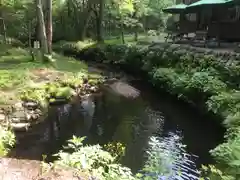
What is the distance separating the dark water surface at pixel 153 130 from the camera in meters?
6.95

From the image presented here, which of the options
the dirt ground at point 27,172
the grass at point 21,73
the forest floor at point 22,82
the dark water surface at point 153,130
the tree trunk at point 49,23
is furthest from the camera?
the tree trunk at point 49,23

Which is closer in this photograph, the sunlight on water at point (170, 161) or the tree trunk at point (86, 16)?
the sunlight on water at point (170, 161)

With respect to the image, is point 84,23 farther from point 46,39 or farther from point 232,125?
point 232,125

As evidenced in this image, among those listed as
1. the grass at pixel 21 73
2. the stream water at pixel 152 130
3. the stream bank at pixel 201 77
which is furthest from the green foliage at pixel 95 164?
the grass at pixel 21 73

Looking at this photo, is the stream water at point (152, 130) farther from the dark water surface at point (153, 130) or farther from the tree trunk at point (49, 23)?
the tree trunk at point (49, 23)

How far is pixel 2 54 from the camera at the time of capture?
18484mm

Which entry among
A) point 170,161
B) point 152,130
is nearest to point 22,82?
point 152,130

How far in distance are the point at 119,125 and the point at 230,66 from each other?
219 inches

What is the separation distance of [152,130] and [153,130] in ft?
0.11

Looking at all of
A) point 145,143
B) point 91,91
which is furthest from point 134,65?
point 145,143

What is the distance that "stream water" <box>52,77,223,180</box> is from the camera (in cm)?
683

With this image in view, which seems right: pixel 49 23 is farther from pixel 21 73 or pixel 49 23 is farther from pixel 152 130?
pixel 152 130

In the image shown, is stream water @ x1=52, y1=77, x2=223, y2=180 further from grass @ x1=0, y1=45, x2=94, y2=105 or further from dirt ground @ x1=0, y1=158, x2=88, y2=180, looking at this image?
grass @ x1=0, y1=45, x2=94, y2=105

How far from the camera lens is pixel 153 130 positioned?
9125mm
